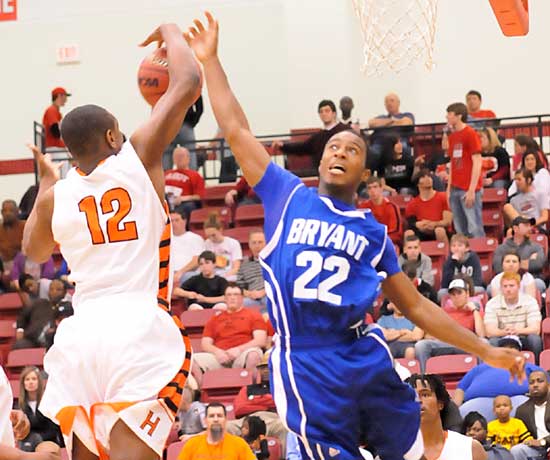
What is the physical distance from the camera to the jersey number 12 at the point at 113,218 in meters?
4.88

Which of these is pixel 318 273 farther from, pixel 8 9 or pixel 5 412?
pixel 8 9

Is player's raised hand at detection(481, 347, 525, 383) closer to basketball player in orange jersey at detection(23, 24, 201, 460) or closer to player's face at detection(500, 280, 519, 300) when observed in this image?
basketball player in orange jersey at detection(23, 24, 201, 460)

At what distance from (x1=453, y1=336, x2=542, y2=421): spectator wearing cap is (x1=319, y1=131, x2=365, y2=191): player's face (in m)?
5.75

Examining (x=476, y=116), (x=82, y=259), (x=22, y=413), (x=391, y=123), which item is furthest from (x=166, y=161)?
(x=82, y=259)

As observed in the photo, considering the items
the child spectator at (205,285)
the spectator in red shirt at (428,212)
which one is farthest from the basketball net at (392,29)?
the child spectator at (205,285)

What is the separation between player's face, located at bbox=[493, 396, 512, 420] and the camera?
9938mm

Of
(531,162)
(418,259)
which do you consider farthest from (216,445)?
(531,162)

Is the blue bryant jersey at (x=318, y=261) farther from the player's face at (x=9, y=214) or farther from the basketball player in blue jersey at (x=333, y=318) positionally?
the player's face at (x=9, y=214)

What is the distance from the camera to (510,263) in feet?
39.9

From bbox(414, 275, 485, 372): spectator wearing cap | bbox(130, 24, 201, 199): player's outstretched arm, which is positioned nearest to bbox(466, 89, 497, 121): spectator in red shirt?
bbox(414, 275, 485, 372): spectator wearing cap

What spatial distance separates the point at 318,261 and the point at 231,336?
762 centimetres

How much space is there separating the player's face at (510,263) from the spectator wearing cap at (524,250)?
55 centimetres

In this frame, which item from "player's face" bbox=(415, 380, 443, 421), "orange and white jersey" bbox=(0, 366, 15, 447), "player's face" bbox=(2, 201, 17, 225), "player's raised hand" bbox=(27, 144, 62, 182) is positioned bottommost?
"player's face" bbox=(2, 201, 17, 225)

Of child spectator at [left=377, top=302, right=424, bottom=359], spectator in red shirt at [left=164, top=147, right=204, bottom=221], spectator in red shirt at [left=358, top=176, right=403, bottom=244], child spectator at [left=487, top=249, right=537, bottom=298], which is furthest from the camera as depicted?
spectator in red shirt at [left=164, top=147, right=204, bottom=221]
